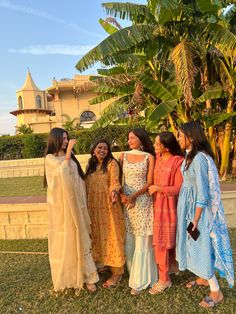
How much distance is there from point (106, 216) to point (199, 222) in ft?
3.19

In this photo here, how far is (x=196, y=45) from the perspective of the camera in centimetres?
654

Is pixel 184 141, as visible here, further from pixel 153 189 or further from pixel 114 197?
pixel 114 197

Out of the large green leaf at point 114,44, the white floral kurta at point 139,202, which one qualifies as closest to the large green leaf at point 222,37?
the large green leaf at point 114,44

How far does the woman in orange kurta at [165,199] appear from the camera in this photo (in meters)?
2.88

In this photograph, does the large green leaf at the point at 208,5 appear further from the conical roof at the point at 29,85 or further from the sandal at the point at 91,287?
the conical roof at the point at 29,85

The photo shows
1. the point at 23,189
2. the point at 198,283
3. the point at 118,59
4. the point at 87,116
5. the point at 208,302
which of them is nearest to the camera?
the point at 208,302

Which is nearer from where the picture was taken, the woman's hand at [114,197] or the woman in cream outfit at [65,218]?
the woman in cream outfit at [65,218]

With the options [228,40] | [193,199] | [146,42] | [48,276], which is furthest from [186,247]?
[146,42]

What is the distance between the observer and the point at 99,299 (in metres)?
2.94

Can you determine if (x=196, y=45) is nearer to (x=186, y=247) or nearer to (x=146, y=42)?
(x=146, y=42)

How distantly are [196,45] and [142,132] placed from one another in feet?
14.6

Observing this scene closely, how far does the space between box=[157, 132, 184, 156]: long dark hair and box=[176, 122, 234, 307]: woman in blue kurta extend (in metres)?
0.17

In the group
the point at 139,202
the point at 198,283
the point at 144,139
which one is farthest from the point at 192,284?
the point at 144,139

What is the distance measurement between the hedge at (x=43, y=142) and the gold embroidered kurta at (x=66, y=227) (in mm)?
13704
